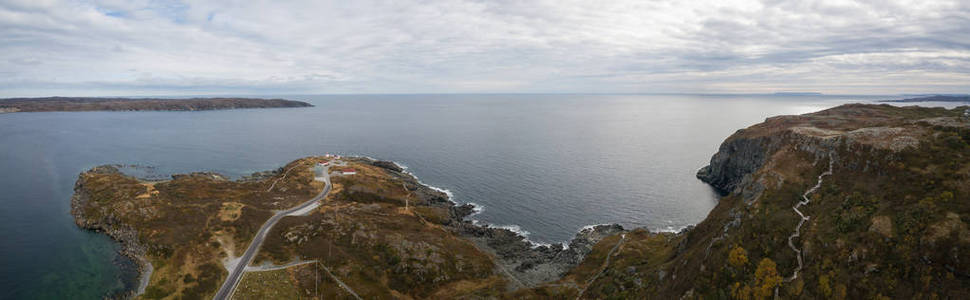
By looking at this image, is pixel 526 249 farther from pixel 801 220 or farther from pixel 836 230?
pixel 836 230

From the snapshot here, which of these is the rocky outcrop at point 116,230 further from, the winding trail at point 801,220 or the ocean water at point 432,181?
the winding trail at point 801,220

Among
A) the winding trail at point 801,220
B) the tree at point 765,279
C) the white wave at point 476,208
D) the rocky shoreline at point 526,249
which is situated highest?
the winding trail at point 801,220

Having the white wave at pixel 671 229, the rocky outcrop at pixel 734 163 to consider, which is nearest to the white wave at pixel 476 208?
the white wave at pixel 671 229

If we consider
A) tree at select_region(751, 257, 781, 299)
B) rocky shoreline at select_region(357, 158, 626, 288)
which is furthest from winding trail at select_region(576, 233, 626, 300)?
tree at select_region(751, 257, 781, 299)

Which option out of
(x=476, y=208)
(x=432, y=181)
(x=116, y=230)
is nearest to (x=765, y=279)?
(x=476, y=208)

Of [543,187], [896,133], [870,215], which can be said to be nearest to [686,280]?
[870,215]

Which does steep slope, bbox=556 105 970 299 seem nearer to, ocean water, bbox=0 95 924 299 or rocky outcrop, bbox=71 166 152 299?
ocean water, bbox=0 95 924 299

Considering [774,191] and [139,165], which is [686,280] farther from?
[139,165]
